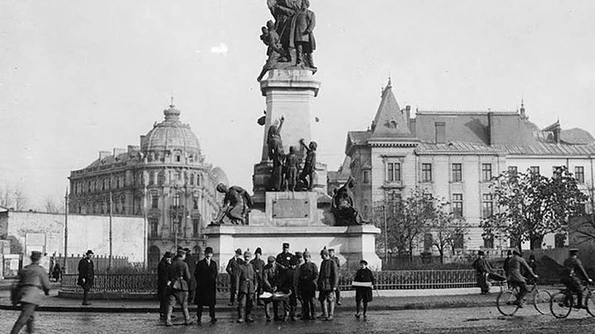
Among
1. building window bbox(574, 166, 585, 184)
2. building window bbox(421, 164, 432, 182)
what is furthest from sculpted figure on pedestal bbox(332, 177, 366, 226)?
building window bbox(574, 166, 585, 184)

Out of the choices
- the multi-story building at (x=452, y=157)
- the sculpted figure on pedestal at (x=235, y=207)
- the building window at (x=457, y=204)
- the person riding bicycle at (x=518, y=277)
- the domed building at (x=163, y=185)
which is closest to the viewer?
the person riding bicycle at (x=518, y=277)

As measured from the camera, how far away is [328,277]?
69.3 ft

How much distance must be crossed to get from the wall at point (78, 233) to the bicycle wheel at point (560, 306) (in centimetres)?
7181

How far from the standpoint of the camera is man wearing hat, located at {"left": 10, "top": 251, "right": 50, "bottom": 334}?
49.0 feet

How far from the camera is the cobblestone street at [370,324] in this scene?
18.3 metres

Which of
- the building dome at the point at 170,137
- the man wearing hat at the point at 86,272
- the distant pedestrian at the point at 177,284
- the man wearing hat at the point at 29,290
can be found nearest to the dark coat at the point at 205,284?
the distant pedestrian at the point at 177,284

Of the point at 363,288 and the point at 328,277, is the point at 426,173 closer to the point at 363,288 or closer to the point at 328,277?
the point at 363,288

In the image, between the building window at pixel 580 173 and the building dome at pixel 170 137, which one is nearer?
the building window at pixel 580 173

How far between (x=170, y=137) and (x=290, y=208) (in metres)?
117

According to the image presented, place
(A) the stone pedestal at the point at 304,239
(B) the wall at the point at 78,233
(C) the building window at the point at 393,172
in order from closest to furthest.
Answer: (A) the stone pedestal at the point at 304,239 < (B) the wall at the point at 78,233 < (C) the building window at the point at 393,172

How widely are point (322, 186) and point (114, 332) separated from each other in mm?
13975

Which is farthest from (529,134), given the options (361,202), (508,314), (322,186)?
(508,314)

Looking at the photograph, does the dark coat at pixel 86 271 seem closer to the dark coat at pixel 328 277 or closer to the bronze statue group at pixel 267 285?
the bronze statue group at pixel 267 285

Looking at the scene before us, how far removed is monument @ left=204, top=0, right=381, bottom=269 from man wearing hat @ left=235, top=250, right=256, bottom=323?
24.6 feet
